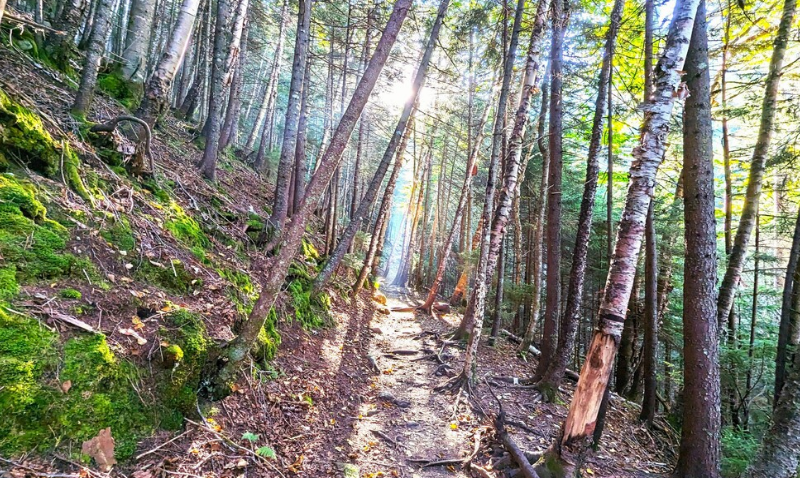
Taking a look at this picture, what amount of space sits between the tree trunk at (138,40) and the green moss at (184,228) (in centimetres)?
348

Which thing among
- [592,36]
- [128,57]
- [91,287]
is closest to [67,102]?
[128,57]

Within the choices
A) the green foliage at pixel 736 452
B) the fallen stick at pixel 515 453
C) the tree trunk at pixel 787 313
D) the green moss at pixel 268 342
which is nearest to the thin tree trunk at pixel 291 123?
the green moss at pixel 268 342

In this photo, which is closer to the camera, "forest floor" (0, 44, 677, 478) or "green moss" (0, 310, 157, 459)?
"green moss" (0, 310, 157, 459)

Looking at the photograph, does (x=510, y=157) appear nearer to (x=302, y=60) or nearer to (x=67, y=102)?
(x=302, y=60)

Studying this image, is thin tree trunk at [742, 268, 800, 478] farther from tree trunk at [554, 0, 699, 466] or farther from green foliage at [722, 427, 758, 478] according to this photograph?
tree trunk at [554, 0, 699, 466]

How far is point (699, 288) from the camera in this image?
488 cm

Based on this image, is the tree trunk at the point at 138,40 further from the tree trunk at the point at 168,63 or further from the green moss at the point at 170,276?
the green moss at the point at 170,276

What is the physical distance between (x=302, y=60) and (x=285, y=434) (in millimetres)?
7320

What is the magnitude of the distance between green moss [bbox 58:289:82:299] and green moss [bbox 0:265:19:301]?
1.00 ft

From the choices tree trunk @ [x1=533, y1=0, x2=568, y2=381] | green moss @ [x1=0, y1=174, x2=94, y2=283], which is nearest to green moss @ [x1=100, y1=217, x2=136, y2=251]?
green moss @ [x1=0, y1=174, x2=94, y2=283]

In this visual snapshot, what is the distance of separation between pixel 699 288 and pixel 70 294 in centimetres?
723

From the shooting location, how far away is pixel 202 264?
5.28 meters

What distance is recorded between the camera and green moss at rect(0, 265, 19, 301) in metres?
2.70

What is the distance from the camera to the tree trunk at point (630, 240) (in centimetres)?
381
